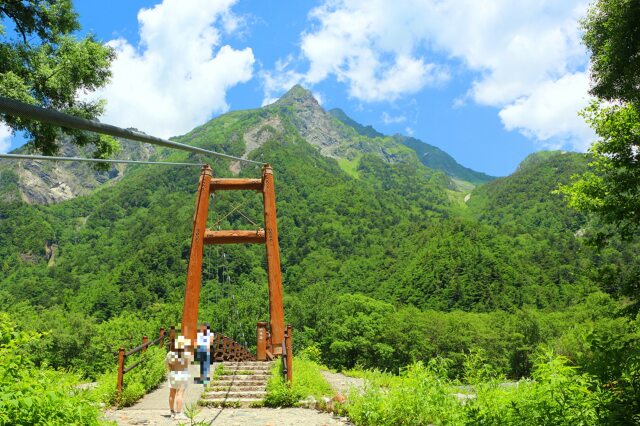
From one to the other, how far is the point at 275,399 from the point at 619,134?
7048 mm

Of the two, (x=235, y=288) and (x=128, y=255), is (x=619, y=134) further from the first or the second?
(x=128, y=255)

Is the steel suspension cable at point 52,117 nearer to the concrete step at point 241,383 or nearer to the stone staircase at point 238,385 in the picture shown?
the stone staircase at point 238,385

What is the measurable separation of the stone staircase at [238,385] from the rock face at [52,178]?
316ft

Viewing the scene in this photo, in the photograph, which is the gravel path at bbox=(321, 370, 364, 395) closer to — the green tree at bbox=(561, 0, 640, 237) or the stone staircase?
the stone staircase

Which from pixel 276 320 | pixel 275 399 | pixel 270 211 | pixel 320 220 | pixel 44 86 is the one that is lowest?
pixel 275 399

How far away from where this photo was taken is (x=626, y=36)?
21.2ft

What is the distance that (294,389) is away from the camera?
7.28m

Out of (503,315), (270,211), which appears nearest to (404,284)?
(503,315)

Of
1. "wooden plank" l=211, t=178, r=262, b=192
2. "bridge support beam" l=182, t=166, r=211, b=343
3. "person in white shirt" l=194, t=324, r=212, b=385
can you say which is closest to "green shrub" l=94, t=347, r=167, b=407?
"bridge support beam" l=182, t=166, r=211, b=343

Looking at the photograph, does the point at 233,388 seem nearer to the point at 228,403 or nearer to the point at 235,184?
the point at 228,403

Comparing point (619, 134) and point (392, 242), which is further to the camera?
point (392, 242)

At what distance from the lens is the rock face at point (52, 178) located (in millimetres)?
Result: 112750

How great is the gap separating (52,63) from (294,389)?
5.98 meters

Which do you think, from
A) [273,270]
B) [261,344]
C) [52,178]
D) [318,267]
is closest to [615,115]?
[273,270]
